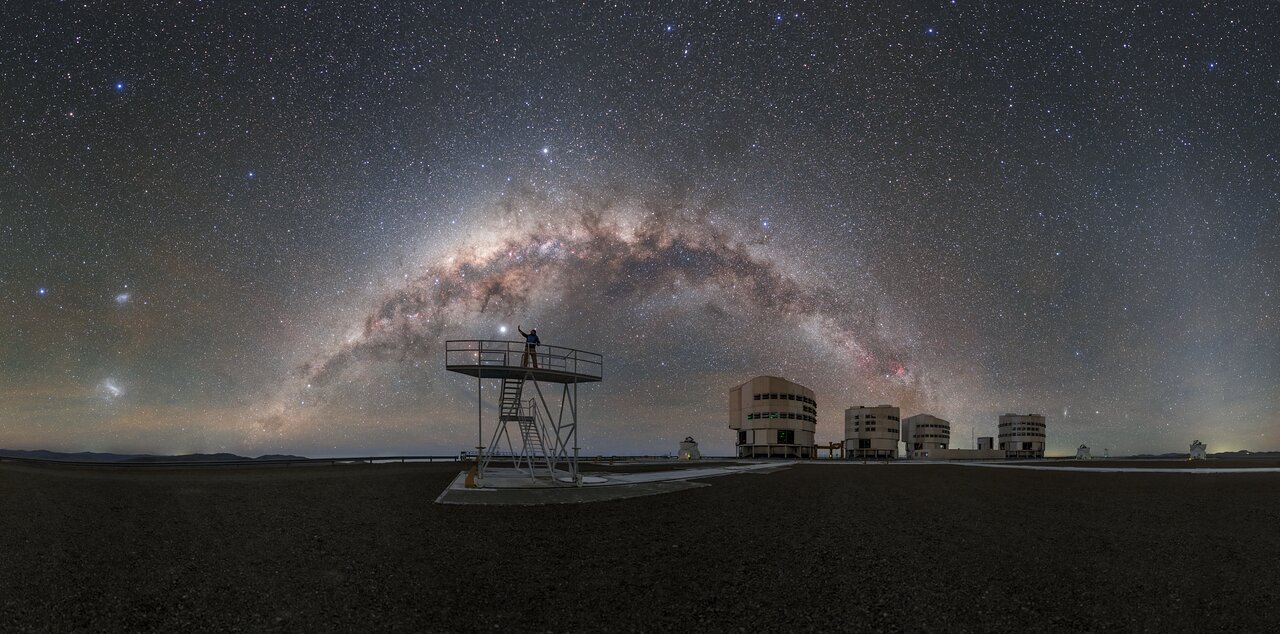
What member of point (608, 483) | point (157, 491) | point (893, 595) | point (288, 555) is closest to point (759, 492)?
point (608, 483)

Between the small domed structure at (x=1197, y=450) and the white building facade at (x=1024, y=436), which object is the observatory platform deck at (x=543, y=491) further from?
the white building facade at (x=1024, y=436)

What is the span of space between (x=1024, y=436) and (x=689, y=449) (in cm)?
7743

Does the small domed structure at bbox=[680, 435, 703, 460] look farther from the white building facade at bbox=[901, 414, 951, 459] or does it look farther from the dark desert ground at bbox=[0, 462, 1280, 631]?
the white building facade at bbox=[901, 414, 951, 459]

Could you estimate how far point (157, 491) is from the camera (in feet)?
63.2

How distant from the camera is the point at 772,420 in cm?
6725

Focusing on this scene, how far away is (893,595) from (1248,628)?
3172 mm

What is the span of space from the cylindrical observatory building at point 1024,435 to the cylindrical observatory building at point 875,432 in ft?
99.3

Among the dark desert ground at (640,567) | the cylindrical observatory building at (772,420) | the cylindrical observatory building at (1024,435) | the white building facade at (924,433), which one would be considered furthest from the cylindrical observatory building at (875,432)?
the dark desert ground at (640,567)

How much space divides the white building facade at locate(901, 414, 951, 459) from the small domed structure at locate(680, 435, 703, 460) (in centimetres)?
5867

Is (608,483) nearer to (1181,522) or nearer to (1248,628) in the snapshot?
(1181,522)

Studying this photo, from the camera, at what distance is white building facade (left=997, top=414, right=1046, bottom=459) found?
10162 centimetres

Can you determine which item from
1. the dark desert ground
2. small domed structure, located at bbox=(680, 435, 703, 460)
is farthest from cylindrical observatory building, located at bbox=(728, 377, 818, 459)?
the dark desert ground

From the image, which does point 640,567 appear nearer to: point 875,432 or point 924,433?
point 875,432

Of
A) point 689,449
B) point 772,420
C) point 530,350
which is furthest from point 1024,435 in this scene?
point 530,350
